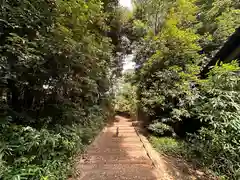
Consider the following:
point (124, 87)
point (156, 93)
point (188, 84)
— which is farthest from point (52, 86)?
point (124, 87)

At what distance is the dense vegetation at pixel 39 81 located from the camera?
70.7 inches

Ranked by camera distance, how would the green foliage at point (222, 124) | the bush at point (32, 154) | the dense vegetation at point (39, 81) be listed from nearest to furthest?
the bush at point (32, 154) → the dense vegetation at point (39, 81) → the green foliage at point (222, 124)

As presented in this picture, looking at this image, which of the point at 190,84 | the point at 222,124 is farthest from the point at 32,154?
the point at 190,84

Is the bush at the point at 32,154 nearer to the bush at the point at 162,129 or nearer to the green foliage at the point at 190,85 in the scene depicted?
the green foliage at the point at 190,85

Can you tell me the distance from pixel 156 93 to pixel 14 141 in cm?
379

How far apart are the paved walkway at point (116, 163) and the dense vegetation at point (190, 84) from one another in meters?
1.25

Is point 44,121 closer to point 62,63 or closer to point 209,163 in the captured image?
point 62,63

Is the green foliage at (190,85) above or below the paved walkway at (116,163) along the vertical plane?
above

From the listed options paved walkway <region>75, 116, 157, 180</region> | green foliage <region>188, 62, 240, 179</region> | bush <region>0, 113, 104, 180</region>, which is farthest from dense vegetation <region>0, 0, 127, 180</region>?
green foliage <region>188, 62, 240, 179</region>

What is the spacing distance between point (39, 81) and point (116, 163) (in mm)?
2205

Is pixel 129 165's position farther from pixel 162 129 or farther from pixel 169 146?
pixel 162 129

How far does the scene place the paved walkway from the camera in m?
2.31

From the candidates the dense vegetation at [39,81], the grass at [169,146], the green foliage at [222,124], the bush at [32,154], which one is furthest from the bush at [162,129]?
the bush at [32,154]

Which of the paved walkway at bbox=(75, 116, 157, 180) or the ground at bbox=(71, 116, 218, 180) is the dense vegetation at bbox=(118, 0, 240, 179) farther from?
the paved walkway at bbox=(75, 116, 157, 180)
